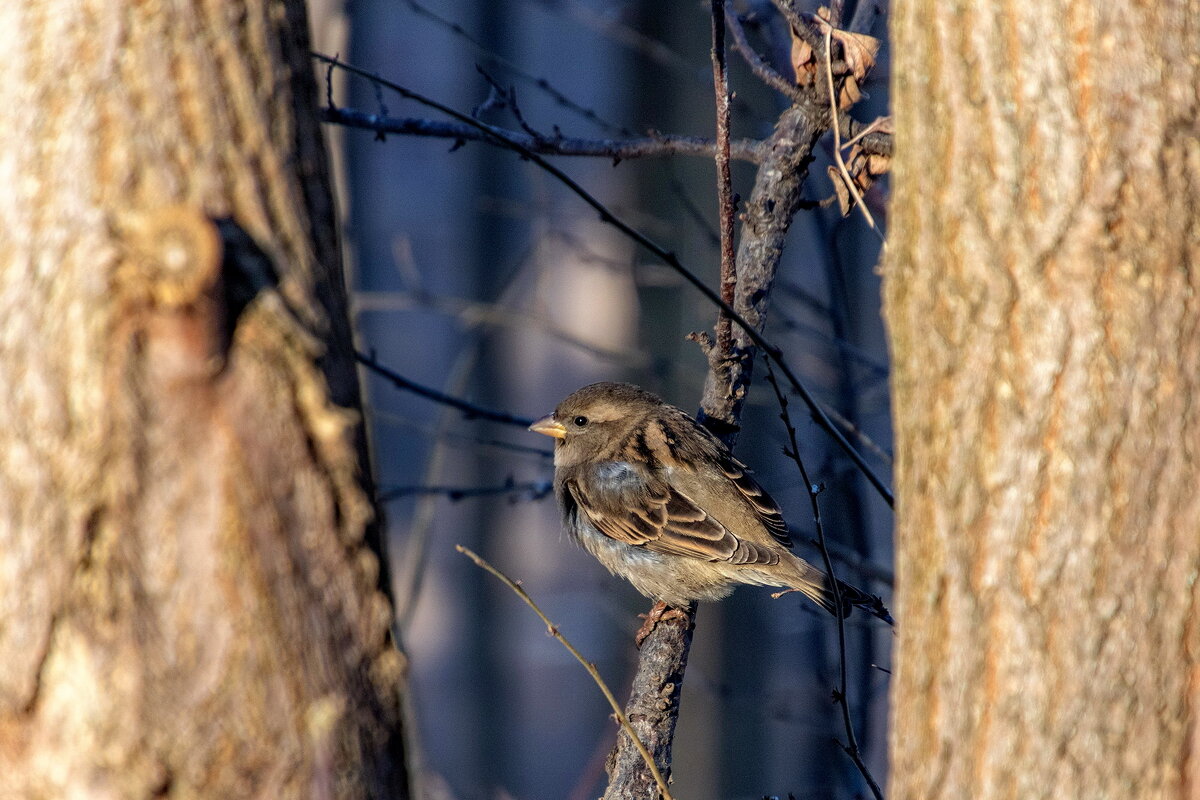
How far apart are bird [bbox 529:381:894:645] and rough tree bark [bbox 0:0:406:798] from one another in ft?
9.11

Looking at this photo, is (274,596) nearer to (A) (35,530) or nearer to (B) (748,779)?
(A) (35,530)

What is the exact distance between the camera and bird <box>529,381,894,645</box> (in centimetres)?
450

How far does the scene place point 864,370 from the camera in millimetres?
6305

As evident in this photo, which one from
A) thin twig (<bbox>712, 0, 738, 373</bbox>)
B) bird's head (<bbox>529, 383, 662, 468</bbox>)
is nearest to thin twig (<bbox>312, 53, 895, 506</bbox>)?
thin twig (<bbox>712, 0, 738, 373</bbox>)

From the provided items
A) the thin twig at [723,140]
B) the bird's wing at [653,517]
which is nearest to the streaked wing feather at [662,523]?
the bird's wing at [653,517]

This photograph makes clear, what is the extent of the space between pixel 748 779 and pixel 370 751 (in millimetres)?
6630

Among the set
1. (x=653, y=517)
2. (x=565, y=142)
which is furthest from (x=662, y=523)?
(x=565, y=142)

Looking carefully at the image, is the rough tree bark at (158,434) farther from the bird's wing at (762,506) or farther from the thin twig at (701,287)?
the bird's wing at (762,506)

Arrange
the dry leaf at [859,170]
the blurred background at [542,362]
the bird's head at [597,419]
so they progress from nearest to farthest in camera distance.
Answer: the dry leaf at [859,170] → the bird's head at [597,419] → the blurred background at [542,362]

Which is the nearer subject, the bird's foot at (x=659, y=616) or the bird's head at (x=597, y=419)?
the bird's foot at (x=659, y=616)

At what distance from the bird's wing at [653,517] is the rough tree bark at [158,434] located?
300 cm

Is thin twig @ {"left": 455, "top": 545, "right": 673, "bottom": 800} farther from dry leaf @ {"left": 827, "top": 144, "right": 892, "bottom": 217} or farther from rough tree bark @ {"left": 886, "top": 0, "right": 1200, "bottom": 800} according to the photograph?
dry leaf @ {"left": 827, "top": 144, "right": 892, "bottom": 217}

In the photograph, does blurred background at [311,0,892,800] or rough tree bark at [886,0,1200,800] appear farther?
blurred background at [311,0,892,800]

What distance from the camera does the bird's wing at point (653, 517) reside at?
14.9 ft
